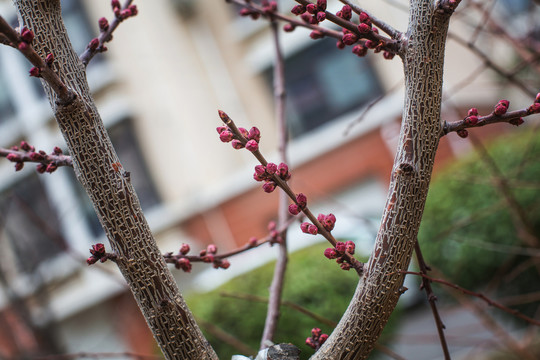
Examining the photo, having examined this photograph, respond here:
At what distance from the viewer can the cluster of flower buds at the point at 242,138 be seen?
0.61 metres

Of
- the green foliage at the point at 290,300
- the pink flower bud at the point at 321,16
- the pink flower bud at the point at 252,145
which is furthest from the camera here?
the green foliage at the point at 290,300

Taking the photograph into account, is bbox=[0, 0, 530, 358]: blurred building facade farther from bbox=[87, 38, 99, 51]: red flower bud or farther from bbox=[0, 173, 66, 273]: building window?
bbox=[87, 38, 99, 51]: red flower bud

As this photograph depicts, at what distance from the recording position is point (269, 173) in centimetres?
63

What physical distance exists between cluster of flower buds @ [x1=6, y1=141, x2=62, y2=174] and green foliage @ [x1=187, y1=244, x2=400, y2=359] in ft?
6.06

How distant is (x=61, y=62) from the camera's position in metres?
0.69

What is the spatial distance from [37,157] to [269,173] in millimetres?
347

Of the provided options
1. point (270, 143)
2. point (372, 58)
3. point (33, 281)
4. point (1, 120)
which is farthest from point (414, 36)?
point (1, 120)

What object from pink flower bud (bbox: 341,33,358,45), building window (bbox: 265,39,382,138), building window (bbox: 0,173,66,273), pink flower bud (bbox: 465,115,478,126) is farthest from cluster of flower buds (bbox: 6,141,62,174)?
building window (bbox: 265,39,382,138)

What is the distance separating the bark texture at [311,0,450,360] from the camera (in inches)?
26.3

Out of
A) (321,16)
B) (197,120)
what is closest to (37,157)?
(321,16)

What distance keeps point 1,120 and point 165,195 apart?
2.93 m

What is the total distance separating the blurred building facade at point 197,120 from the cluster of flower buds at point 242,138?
23.3ft

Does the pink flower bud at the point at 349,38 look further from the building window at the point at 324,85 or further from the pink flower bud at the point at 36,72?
the building window at the point at 324,85

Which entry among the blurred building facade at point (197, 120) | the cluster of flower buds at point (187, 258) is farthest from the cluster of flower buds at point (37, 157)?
the blurred building facade at point (197, 120)
